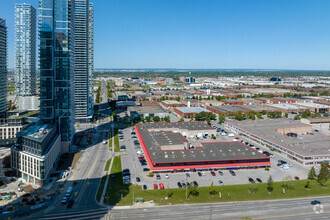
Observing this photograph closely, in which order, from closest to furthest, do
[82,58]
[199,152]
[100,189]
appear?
[100,189] → [199,152] → [82,58]

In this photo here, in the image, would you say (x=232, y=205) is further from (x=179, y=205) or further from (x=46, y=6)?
(x=46, y=6)

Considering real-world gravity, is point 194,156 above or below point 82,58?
below

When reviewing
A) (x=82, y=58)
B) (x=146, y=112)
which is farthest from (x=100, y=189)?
(x=146, y=112)

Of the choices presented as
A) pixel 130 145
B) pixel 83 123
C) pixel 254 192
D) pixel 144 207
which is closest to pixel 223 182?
pixel 254 192

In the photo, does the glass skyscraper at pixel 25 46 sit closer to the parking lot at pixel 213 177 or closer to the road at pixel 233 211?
the parking lot at pixel 213 177

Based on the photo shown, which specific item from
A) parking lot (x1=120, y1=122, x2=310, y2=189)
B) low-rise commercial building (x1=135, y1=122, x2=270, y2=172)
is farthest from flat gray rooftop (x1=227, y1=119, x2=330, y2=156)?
low-rise commercial building (x1=135, y1=122, x2=270, y2=172)

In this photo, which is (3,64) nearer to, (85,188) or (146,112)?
(85,188)

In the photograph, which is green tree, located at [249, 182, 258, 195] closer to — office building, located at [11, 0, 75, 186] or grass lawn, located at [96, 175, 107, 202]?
grass lawn, located at [96, 175, 107, 202]
